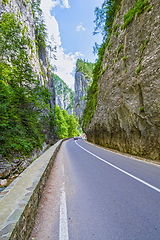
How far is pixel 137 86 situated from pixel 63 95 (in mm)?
127180

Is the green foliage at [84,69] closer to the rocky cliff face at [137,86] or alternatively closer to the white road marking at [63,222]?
the rocky cliff face at [137,86]

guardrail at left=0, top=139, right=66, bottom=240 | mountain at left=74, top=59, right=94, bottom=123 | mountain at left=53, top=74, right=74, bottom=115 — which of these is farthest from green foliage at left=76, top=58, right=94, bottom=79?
guardrail at left=0, top=139, right=66, bottom=240

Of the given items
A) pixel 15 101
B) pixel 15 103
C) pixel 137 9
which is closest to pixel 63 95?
pixel 15 103

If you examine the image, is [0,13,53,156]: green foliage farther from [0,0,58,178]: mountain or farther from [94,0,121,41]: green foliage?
[94,0,121,41]: green foliage

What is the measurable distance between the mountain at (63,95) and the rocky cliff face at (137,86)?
352 feet

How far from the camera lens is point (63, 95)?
432ft

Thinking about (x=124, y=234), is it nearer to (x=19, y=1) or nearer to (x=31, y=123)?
(x=31, y=123)

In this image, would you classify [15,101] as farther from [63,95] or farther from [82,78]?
[63,95]

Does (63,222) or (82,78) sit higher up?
(82,78)

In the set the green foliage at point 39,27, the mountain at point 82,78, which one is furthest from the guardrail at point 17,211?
the mountain at point 82,78

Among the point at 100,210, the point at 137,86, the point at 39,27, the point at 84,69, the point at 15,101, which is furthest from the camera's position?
the point at 84,69

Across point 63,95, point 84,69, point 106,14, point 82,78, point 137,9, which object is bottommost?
point 137,9

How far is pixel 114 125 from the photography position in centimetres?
1211

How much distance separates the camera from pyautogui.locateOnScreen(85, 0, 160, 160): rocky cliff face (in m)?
7.26
